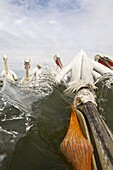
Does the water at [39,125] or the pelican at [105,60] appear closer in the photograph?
the water at [39,125]

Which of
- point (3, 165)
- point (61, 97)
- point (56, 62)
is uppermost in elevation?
point (56, 62)

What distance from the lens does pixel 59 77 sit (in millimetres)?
4785

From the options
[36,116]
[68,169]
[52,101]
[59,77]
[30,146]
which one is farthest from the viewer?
[59,77]

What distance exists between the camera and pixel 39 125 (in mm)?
3008

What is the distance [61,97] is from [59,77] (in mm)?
801

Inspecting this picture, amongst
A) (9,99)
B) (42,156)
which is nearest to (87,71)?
(9,99)

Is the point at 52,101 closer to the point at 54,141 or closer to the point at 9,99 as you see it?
the point at 9,99

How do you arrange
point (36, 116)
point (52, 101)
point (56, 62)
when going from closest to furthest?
point (36, 116), point (52, 101), point (56, 62)

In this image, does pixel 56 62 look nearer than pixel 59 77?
No

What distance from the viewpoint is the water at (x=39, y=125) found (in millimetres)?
2295

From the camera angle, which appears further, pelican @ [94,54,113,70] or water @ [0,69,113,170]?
pelican @ [94,54,113,70]

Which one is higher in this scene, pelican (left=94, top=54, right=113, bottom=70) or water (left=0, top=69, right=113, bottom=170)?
pelican (left=94, top=54, right=113, bottom=70)

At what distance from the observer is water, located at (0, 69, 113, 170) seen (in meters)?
2.29

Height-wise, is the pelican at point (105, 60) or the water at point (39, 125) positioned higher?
the pelican at point (105, 60)
